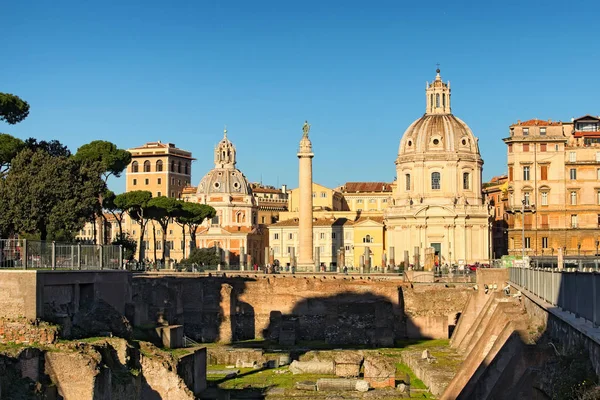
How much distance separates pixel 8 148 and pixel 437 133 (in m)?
43.5

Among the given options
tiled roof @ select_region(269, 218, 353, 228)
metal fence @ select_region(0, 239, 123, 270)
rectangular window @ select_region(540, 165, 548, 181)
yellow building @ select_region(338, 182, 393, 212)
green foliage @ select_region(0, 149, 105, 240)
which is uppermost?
yellow building @ select_region(338, 182, 393, 212)

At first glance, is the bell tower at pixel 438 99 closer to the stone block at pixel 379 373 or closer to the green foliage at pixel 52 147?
the green foliage at pixel 52 147

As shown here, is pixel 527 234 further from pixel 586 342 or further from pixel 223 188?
pixel 586 342

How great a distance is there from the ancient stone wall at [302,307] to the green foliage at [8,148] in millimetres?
8328

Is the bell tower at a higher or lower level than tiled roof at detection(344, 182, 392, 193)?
higher

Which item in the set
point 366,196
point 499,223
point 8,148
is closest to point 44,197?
point 8,148

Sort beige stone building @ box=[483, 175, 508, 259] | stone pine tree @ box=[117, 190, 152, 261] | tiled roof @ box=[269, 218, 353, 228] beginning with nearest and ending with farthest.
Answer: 1. stone pine tree @ box=[117, 190, 152, 261]
2. beige stone building @ box=[483, 175, 508, 259]
3. tiled roof @ box=[269, 218, 353, 228]

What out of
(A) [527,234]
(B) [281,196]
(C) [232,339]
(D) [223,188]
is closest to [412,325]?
(C) [232,339]

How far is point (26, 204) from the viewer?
46.5 meters

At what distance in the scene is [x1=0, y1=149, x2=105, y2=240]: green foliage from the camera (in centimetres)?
4628

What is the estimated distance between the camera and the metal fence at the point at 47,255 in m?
26.5

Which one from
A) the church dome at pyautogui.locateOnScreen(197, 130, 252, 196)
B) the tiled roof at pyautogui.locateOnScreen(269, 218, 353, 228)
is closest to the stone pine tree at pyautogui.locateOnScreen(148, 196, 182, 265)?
the tiled roof at pyautogui.locateOnScreen(269, 218, 353, 228)

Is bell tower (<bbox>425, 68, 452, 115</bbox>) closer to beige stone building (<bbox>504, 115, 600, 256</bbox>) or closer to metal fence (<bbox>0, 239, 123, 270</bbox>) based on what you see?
beige stone building (<bbox>504, 115, 600, 256</bbox>)

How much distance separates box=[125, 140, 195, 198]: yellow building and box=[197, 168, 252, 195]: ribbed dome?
21.7 m
